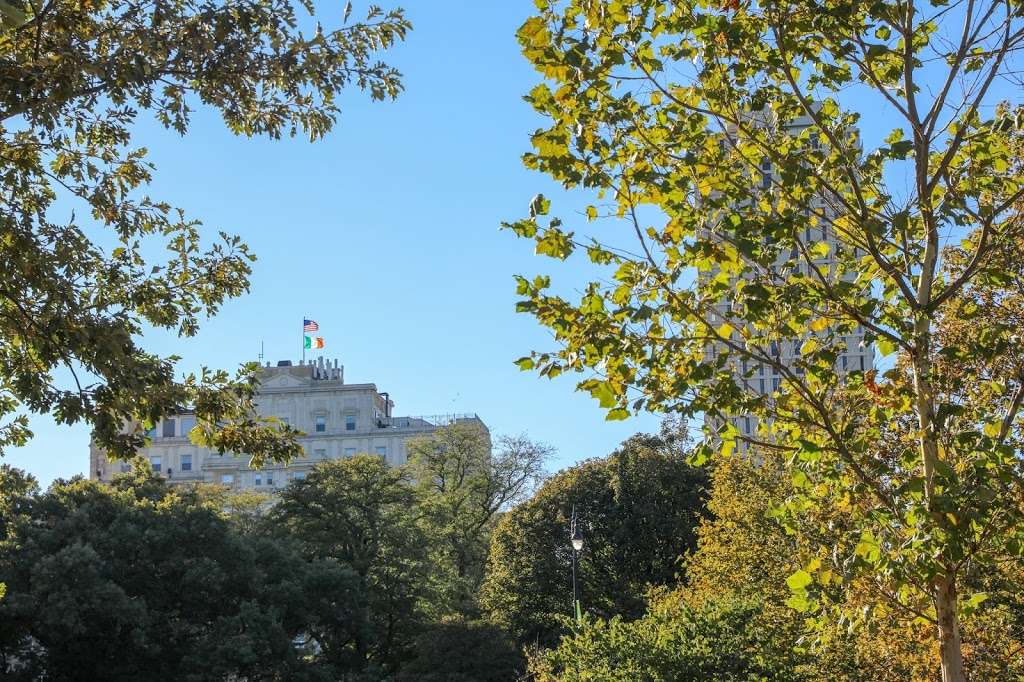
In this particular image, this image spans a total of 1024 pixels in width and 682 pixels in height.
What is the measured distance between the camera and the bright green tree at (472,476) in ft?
191

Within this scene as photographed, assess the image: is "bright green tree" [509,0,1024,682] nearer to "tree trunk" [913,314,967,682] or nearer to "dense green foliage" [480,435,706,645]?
"tree trunk" [913,314,967,682]

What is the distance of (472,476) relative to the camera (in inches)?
2517

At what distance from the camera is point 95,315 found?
1076 centimetres

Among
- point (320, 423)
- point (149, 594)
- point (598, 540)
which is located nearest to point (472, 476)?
point (598, 540)

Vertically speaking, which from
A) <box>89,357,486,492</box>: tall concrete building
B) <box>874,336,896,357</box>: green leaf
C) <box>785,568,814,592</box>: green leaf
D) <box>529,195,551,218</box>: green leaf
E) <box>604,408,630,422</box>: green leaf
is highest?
<box>89,357,486,492</box>: tall concrete building

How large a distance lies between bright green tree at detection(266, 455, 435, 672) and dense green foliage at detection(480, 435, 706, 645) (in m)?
3.03

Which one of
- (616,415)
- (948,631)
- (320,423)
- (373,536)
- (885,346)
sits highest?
(320,423)

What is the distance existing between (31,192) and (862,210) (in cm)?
783

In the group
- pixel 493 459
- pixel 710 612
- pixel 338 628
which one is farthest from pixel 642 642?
pixel 493 459

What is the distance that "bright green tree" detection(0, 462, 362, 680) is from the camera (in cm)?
3384

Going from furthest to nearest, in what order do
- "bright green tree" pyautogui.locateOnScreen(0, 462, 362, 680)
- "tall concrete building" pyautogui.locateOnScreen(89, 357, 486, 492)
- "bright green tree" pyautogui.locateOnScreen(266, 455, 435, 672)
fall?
"tall concrete building" pyautogui.locateOnScreen(89, 357, 486, 492), "bright green tree" pyautogui.locateOnScreen(266, 455, 435, 672), "bright green tree" pyautogui.locateOnScreen(0, 462, 362, 680)

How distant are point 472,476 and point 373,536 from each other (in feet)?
58.8

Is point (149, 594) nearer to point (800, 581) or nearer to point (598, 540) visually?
point (598, 540)

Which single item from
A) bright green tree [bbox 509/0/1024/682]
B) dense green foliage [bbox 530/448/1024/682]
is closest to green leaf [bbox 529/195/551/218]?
bright green tree [bbox 509/0/1024/682]
